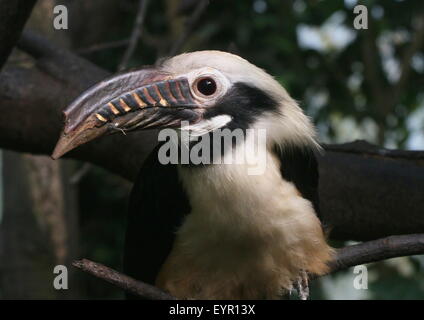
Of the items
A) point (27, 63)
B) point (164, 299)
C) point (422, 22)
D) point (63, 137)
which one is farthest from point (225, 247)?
point (422, 22)

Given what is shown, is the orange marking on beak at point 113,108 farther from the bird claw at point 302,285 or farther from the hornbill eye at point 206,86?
the bird claw at point 302,285

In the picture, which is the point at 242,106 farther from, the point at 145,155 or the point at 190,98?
the point at 145,155

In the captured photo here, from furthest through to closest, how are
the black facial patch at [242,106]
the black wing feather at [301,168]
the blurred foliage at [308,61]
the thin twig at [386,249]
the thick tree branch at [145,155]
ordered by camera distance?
the blurred foliage at [308,61] → the thick tree branch at [145,155] → the black wing feather at [301,168] → the black facial patch at [242,106] → the thin twig at [386,249]

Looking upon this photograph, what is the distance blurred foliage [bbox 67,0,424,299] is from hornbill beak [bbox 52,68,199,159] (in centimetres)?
215

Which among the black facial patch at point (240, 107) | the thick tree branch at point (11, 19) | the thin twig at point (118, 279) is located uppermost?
the thick tree branch at point (11, 19)

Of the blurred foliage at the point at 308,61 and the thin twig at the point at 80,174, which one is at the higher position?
the blurred foliage at the point at 308,61

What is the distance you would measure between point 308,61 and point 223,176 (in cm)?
314

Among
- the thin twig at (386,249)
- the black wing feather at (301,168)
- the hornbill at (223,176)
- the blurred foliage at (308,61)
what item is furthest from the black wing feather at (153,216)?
the blurred foliage at (308,61)

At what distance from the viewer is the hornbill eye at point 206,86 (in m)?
2.23

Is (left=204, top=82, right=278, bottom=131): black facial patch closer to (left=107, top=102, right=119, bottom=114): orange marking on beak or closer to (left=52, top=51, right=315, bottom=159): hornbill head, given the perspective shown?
(left=52, top=51, right=315, bottom=159): hornbill head

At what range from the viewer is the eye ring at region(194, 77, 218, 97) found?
7.32 ft

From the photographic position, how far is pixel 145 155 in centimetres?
308

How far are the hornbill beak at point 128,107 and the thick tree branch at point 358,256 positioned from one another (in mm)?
405

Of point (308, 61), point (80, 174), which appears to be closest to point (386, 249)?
point (80, 174)
